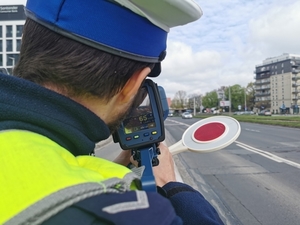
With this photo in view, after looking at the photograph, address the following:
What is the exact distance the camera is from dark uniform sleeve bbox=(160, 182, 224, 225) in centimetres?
85

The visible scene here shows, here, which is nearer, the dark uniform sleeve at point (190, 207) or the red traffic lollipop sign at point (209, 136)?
the dark uniform sleeve at point (190, 207)

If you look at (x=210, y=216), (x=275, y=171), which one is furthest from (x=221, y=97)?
(x=210, y=216)

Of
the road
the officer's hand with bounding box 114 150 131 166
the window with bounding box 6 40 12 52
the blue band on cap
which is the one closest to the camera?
the blue band on cap

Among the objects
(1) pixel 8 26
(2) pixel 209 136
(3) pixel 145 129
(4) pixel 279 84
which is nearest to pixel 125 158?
(3) pixel 145 129

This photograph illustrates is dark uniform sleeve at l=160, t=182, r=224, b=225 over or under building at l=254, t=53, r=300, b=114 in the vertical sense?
under

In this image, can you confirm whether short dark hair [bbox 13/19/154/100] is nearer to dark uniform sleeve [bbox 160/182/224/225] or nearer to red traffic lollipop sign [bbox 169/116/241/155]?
dark uniform sleeve [bbox 160/182/224/225]

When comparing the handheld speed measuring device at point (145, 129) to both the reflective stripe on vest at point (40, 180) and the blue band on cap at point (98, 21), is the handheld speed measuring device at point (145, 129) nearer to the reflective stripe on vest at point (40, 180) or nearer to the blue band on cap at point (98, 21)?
the blue band on cap at point (98, 21)

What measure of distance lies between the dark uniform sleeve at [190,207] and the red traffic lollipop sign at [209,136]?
1.60ft

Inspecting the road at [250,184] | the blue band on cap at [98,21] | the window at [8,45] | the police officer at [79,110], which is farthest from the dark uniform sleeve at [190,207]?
the window at [8,45]

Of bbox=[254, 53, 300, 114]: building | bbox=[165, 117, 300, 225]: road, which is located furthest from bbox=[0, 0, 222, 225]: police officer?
bbox=[254, 53, 300, 114]: building

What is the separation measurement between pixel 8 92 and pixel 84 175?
0.96 ft

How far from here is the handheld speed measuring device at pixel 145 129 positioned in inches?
44.2

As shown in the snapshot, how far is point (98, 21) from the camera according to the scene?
2.52 feet

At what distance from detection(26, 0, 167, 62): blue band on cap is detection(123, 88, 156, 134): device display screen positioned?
1.04ft
